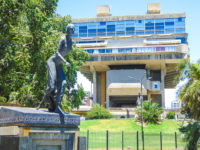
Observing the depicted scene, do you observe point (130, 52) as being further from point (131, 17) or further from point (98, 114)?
point (98, 114)

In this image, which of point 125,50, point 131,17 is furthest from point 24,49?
point 131,17

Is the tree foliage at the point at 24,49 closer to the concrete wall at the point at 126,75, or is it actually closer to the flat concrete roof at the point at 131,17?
the concrete wall at the point at 126,75

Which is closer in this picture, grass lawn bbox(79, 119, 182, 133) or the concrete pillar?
grass lawn bbox(79, 119, 182, 133)

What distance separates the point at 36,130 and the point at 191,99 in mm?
8878

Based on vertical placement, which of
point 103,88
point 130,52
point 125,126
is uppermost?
point 130,52

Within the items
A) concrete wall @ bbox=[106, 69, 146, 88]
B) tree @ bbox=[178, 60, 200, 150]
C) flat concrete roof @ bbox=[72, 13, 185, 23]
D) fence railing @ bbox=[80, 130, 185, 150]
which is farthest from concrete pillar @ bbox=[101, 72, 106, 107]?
tree @ bbox=[178, 60, 200, 150]

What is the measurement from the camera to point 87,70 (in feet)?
257

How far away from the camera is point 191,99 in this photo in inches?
523

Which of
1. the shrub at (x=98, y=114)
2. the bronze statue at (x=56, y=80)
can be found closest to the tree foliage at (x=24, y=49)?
the bronze statue at (x=56, y=80)

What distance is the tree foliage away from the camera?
15320 millimetres

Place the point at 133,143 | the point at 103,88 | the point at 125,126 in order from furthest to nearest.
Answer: the point at 103,88 < the point at 125,126 < the point at 133,143

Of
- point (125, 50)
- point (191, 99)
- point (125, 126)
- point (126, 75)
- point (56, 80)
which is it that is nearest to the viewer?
point (56, 80)

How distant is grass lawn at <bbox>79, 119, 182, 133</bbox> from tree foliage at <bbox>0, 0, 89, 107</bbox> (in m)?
17.4

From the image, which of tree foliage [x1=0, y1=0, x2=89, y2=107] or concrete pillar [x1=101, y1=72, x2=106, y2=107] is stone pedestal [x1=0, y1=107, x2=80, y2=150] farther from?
concrete pillar [x1=101, y1=72, x2=106, y2=107]
